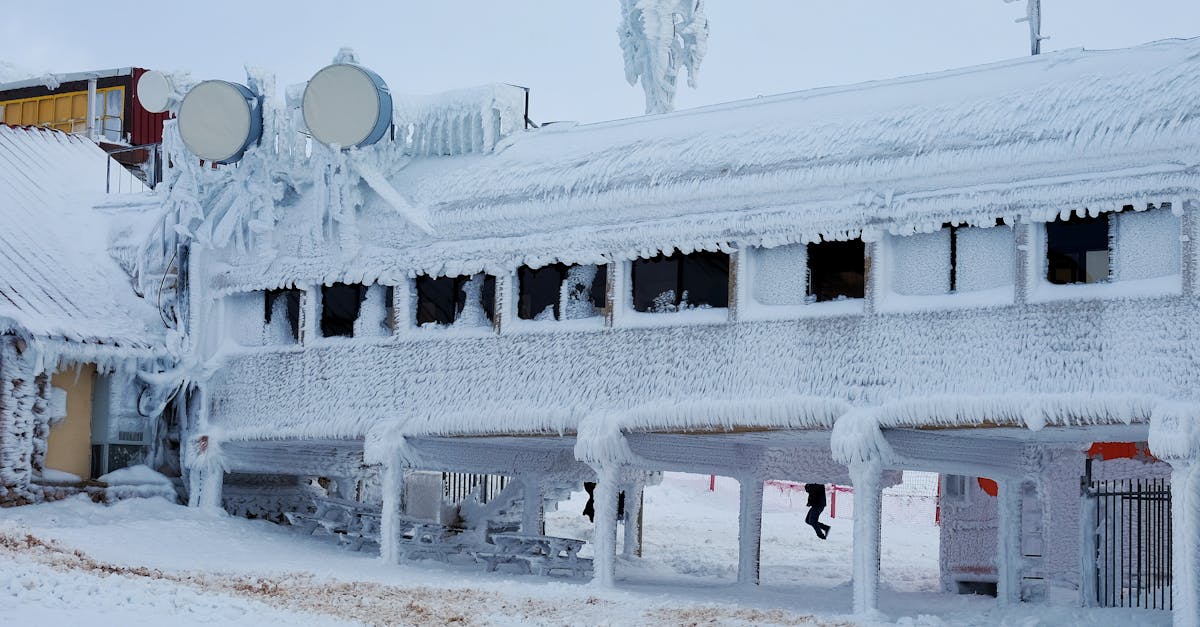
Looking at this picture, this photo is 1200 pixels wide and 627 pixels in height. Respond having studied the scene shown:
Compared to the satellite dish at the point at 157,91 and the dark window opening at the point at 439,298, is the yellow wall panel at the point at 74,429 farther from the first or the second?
the dark window opening at the point at 439,298

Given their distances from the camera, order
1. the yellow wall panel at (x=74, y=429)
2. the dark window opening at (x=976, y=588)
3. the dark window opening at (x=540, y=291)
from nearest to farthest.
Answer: the dark window opening at (x=540, y=291)
the dark window opening at (x=976, y=588)
the yellow wall panel at (x=74, y=429)

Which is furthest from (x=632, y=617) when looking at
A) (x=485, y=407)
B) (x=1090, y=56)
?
(x=1090, y=56)

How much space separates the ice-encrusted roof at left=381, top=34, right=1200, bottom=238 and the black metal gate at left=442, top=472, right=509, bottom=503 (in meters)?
11.8

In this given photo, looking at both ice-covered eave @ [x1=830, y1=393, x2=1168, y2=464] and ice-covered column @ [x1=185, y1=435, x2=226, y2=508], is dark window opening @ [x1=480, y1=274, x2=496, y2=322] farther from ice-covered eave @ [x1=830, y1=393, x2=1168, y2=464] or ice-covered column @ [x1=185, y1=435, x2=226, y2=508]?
ice-covered eave @ [x1=830, y1=393, x2=1168, y2=464]

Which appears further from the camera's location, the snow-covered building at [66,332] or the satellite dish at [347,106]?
the snow-covered building at [66,332]

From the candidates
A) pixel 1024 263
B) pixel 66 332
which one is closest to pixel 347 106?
pixel 66 332

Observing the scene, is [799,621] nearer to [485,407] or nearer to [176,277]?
[485,407]

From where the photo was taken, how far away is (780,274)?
18.7 meters

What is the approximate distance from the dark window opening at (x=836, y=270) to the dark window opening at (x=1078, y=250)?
2.40 m

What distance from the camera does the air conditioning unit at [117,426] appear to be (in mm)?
24594

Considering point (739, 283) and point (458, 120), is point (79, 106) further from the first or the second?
point (739, 283)

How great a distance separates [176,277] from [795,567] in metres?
13.3

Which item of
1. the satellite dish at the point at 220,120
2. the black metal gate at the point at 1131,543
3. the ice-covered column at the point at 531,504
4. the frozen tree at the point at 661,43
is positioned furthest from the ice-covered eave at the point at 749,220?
the ice-covered column at the point at 531,504

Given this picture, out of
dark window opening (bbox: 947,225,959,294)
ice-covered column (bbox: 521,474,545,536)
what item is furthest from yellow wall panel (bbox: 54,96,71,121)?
dark window opening (bbox: 947,225,959,294)
